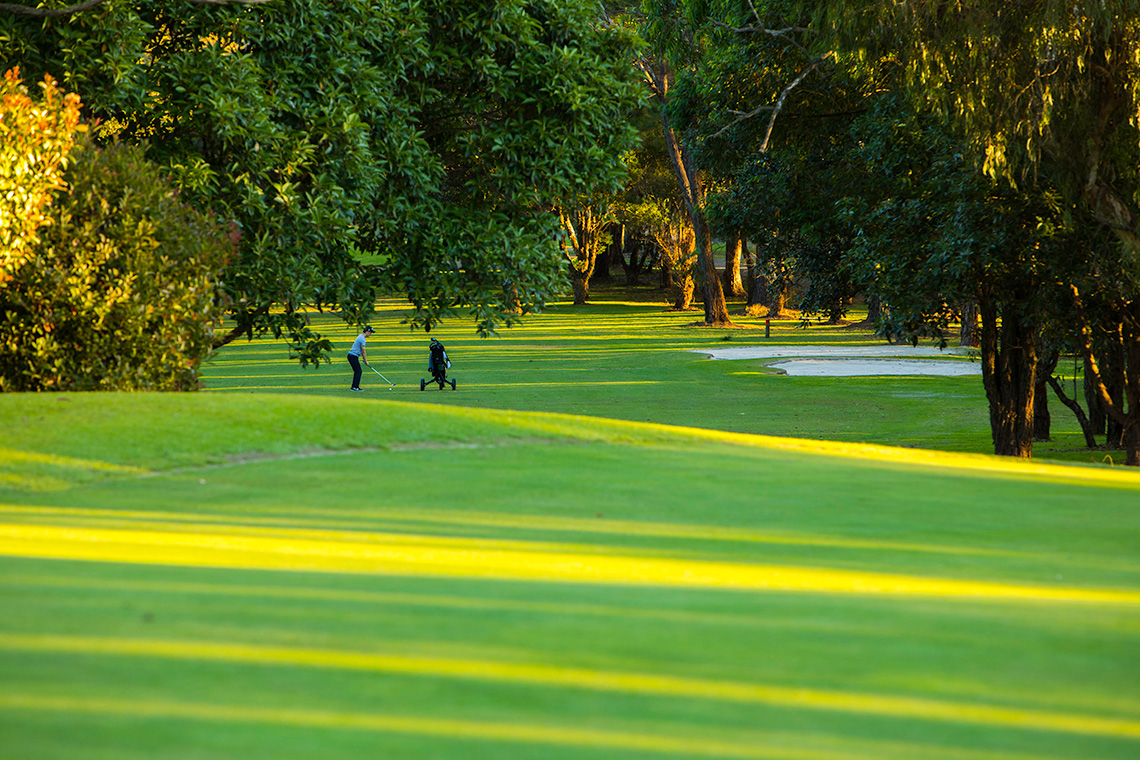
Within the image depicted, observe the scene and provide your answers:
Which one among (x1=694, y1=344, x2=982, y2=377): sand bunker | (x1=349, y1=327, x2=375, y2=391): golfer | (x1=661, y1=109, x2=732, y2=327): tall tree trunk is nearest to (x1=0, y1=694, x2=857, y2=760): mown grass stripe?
(x1=349, y1=327, x2=375, y2=391): golfer

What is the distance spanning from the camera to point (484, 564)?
6.02m

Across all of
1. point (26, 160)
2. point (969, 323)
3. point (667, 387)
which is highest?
point (26, 160)

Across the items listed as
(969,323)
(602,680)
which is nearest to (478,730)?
(602,680)

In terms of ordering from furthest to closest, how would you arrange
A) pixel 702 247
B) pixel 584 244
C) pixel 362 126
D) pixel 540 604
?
1. pixel 584 244
2. pixel 702 247
3. pixel 362 126
4. pixel 540 604

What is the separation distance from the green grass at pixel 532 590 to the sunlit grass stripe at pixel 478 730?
0.01 meters

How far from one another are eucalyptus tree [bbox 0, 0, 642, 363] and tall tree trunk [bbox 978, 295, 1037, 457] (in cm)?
835

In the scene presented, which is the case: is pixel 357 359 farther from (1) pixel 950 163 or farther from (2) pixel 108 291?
(2) pixel 108 291

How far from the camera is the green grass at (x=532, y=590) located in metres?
3.64

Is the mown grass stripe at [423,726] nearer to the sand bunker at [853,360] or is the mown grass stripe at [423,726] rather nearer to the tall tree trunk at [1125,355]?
the tall tree trunk at [1125,355]

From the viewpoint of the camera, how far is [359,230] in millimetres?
16781

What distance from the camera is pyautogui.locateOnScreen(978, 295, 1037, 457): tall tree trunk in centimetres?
2139

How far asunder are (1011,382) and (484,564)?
17963 millimetres

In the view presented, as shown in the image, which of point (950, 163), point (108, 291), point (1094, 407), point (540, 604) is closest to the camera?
point (540, 604)

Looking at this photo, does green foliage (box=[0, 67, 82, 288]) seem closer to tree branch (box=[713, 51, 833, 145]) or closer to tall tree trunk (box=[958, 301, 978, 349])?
tree branch (box=[713, 51, 833, 145])
